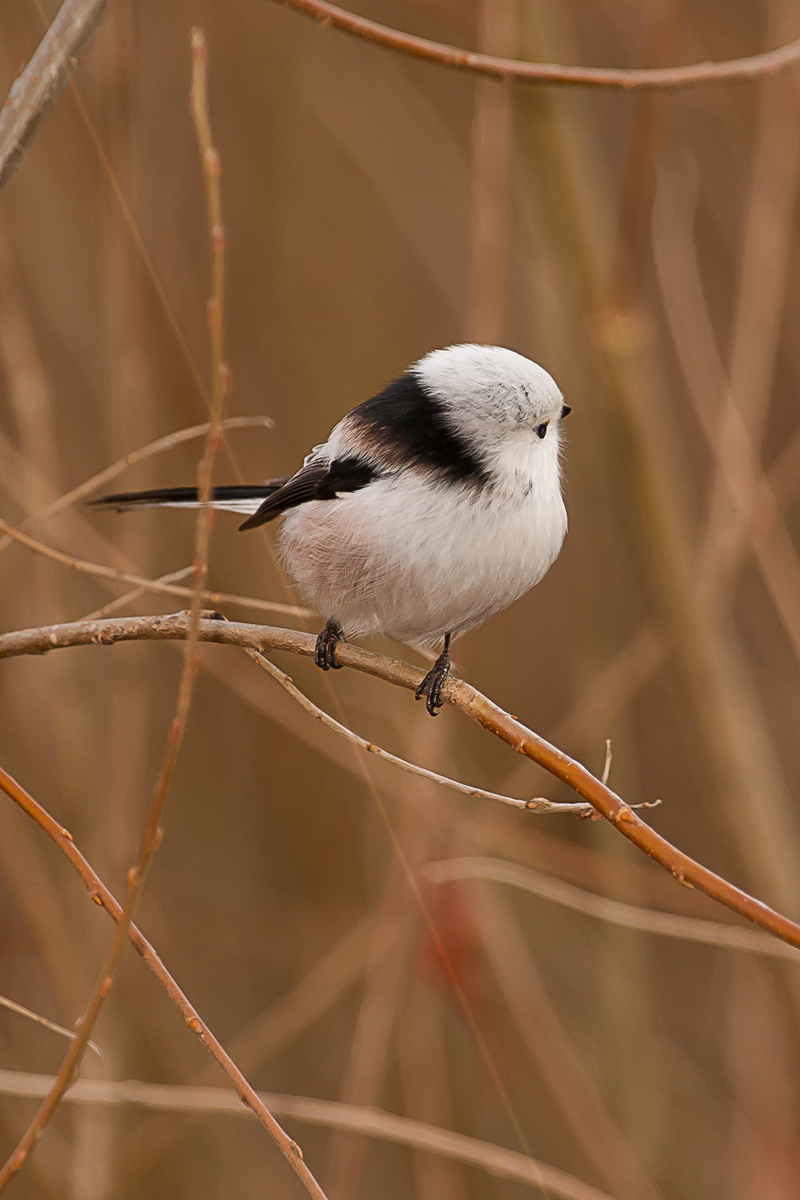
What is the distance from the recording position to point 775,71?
4.49ft

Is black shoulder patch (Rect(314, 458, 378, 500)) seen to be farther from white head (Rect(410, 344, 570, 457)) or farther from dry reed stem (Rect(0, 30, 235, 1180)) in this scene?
dry reed stem (Rect(0, 30, 235, 1180))

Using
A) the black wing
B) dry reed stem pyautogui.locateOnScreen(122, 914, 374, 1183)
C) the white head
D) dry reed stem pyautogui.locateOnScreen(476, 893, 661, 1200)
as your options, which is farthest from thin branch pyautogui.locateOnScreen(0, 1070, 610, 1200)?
the white head

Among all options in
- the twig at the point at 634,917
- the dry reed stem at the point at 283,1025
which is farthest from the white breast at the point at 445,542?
the dry reed stem at the point at 283,1025

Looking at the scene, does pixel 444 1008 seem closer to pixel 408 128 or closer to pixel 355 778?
pixel 355 778

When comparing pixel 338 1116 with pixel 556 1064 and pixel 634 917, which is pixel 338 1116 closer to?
pixel 634 917

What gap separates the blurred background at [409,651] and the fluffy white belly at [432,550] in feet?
0.80

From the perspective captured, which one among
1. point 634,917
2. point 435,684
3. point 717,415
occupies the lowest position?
point 634,917

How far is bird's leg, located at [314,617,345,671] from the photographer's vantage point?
155 centimetres

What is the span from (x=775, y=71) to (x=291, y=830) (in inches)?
101

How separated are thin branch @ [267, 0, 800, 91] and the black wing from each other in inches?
20.8

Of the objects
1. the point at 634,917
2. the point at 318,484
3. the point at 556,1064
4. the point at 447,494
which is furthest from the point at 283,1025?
the point at 447,494

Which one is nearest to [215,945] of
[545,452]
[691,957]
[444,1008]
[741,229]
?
[444,1008]

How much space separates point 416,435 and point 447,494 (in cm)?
10

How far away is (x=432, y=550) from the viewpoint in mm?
1420
